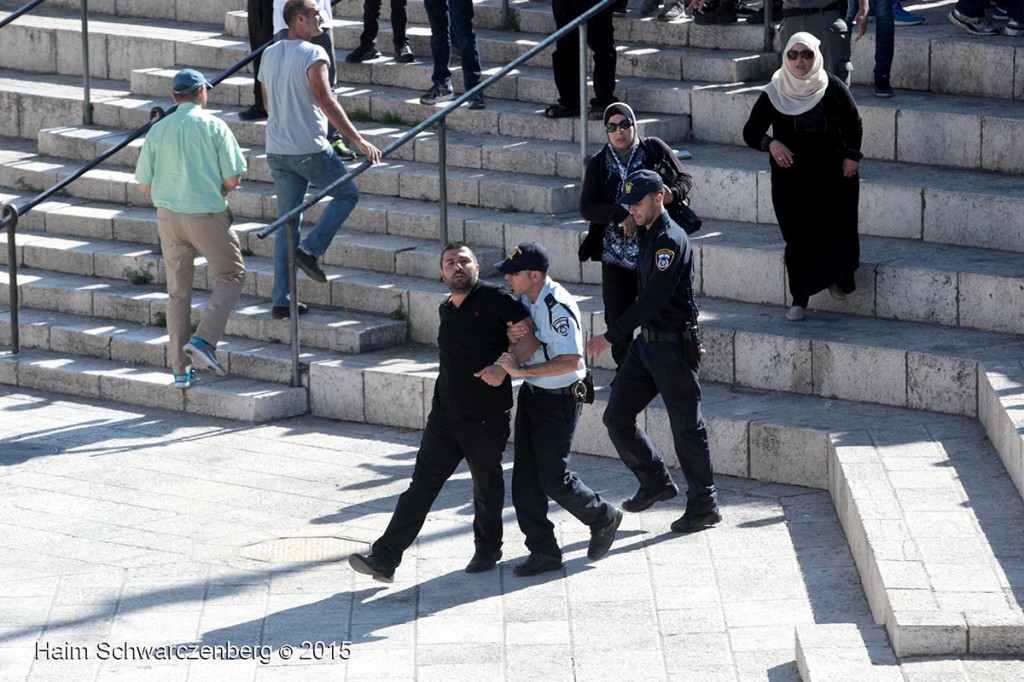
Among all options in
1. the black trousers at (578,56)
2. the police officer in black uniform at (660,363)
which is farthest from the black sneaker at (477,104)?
the police officer in black uniform at (660,363)

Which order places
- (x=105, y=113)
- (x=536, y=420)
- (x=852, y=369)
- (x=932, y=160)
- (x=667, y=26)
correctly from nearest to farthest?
1. (x=536, y=420)
2. (x=852, y=369)
3. (x=932, y=160)
4. (x=667, y=26)
5. (x=105, y=113)

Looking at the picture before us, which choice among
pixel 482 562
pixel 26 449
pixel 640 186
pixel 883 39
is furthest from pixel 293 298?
pixel 883 39

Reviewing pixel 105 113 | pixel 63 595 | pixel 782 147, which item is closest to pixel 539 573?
pixel 63 595

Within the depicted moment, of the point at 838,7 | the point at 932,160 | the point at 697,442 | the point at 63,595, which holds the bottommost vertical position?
the point at 63,595

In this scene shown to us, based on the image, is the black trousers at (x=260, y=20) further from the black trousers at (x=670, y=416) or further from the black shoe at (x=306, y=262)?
the black trousers at (x=670, y=416)

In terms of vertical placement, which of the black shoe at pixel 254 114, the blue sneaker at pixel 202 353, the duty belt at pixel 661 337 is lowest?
the blue sneaker at pixel 202 353

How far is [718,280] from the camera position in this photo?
1077 cm

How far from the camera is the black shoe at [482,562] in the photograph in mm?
8164

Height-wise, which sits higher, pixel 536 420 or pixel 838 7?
pixel 838 7

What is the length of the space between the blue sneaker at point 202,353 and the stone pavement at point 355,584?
2.40 feet

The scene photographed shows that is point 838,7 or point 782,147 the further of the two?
point 838,7

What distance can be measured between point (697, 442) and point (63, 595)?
3102 mm

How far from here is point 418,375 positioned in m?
10.4

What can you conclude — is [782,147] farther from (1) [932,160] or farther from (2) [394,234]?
(2) [394,234]
